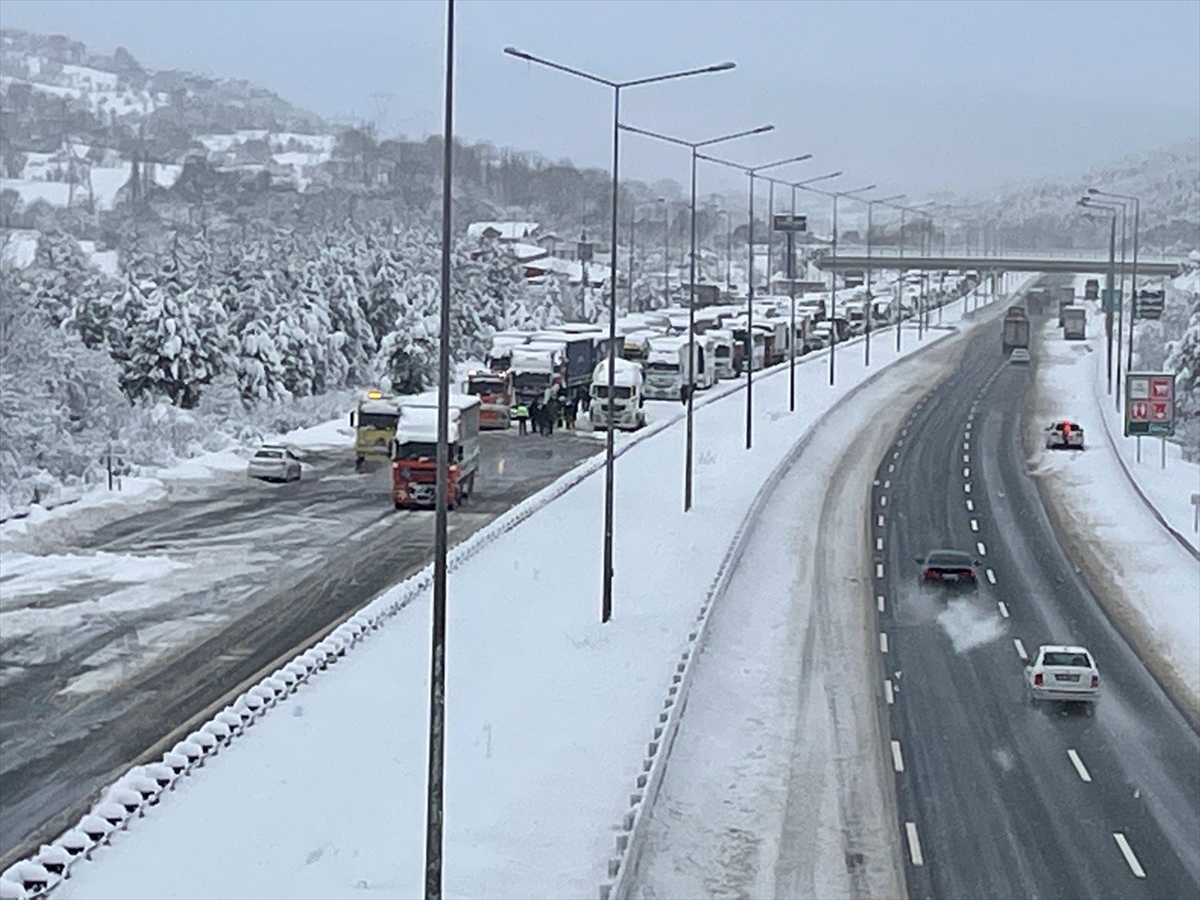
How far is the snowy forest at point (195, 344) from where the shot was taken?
2272 inches

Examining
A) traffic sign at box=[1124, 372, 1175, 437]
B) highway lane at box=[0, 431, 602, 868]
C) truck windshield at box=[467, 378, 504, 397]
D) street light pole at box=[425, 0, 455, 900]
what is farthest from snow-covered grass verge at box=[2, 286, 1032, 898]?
truck windshield at box=[467, 378, 504, 397]

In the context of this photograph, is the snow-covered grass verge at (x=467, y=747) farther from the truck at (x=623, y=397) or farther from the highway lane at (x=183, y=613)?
the truck at (x=623, y=397)

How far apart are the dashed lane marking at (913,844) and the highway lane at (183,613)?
10.1 meters

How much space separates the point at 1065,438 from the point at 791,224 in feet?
109

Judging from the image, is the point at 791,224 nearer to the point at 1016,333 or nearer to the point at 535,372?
the point at 1016,333

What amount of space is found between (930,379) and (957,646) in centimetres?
6628

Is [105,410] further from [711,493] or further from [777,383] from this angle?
[777,383]

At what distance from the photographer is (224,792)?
70.7ft

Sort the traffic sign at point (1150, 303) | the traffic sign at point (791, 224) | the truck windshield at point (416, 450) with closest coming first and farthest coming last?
the truck windshield at point (416, 450)
the traffic sign at point (1150, 303)
the traffic sign at point (791, 224)

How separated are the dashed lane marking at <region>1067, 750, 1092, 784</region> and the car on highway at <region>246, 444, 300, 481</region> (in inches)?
1289

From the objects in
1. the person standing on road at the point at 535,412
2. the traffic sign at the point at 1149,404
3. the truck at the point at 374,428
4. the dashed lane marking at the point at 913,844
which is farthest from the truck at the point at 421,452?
the dashed lane marking at the point at 913,844

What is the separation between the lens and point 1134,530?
48.4 meters

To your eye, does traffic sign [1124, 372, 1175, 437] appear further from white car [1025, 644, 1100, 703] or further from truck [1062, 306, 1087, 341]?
truck [1062, 306, 1087, 341]

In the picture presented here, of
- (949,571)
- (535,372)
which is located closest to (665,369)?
(535,372)
